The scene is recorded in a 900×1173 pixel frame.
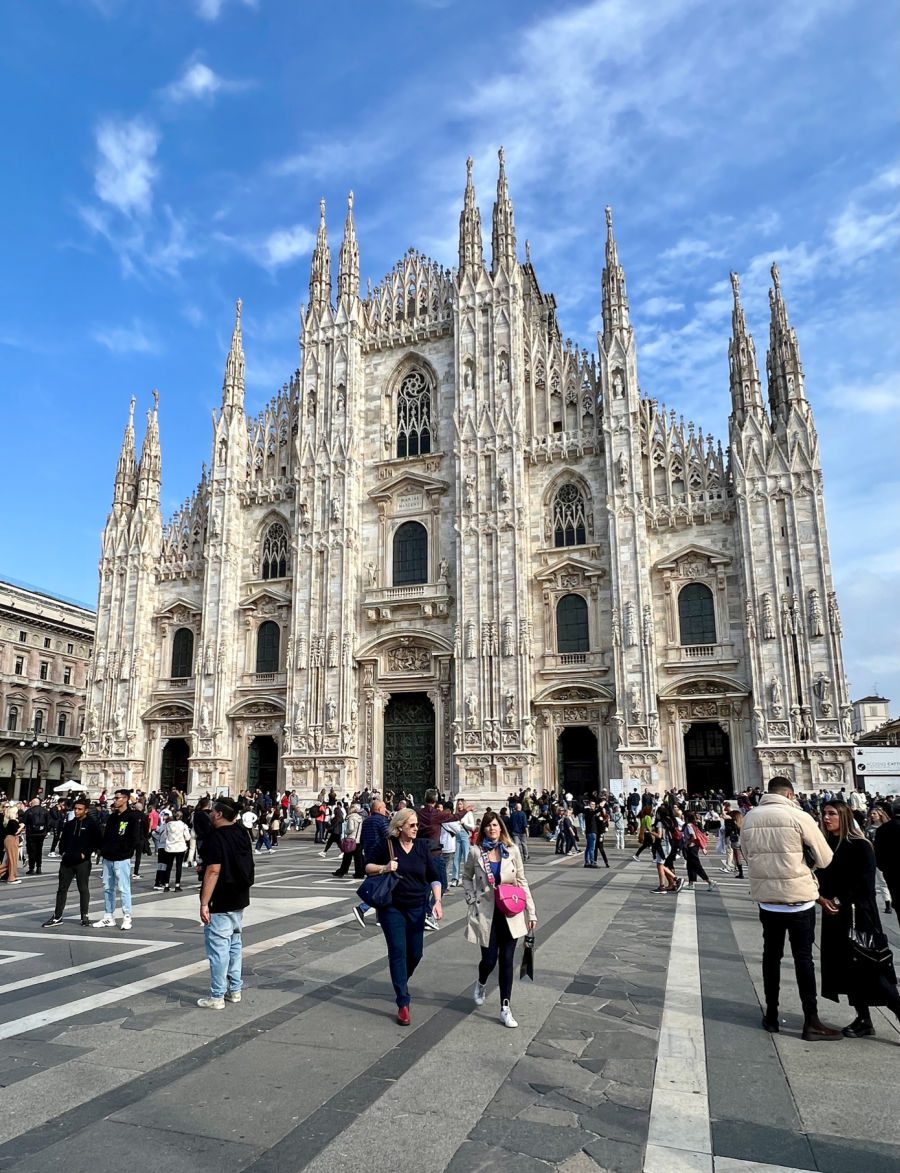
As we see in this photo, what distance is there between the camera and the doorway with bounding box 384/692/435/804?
3244 cm

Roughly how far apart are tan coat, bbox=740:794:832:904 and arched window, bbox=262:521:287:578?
3198 cm

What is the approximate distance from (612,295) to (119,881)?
29654mm

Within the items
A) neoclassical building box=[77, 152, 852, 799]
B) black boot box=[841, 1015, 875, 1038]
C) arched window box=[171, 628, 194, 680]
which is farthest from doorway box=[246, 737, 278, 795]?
black boot box=[841, 1015, 875, 1038]

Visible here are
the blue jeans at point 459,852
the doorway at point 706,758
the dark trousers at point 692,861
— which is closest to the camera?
the dark trousers at point 692,861

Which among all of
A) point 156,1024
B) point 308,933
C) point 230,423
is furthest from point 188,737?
point 156,1024

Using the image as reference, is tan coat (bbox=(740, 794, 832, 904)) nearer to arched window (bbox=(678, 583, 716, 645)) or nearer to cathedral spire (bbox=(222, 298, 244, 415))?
arched window (bbox=(678, 583, 716, 645))

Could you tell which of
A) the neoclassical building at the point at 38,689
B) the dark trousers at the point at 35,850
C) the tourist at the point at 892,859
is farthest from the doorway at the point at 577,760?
the neoclassical building at the point at 38,689

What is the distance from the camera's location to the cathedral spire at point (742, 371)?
30.4 m

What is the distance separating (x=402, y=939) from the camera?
6.27 meters

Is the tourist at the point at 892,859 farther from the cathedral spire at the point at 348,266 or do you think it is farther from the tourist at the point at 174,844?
the cathedral spire at the point at 348,266

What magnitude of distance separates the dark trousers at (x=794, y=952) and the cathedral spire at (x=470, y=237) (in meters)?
33.1

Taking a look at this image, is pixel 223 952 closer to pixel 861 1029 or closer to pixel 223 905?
pixel 223 905

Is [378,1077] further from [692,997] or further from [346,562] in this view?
[346,562]

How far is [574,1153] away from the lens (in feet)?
13.3
